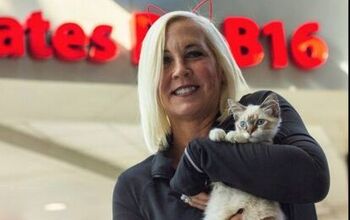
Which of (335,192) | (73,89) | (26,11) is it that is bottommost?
(335,192)

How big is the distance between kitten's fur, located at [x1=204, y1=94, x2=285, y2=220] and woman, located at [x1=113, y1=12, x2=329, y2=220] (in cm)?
1

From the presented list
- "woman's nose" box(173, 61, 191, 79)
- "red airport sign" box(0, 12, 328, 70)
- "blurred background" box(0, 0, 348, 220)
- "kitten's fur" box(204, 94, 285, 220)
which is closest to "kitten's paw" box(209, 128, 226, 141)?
"kitten's fur" box(204, 94, 285, 220)

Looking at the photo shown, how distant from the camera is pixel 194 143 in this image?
62 centimetres

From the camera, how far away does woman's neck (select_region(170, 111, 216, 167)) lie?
74cm

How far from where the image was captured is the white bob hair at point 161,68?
28.4 inches

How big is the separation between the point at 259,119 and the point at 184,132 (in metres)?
0.13

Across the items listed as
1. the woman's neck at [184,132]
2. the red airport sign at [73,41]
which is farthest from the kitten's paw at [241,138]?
the red airport sign at [73,41]

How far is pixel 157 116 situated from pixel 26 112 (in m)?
1.29

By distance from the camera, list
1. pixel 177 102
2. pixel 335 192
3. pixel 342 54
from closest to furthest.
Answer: pixel 177 102
pixel 335 192
pixel 342 54

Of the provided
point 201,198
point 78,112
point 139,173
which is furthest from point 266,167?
point 78,112

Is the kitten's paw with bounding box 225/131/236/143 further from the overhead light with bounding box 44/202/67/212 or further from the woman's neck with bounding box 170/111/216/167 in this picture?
the overhead light with bounding box 44/202/67/212

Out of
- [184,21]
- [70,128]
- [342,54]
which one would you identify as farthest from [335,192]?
[184,21]

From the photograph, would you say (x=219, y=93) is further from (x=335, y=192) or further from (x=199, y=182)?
(x=335, y=192)

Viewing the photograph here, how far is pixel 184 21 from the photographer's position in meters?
0.74
